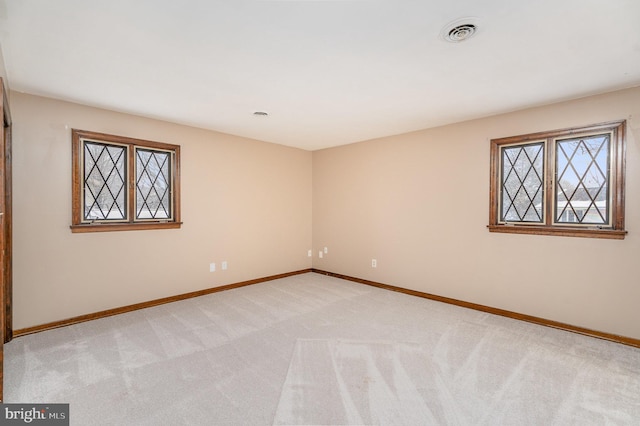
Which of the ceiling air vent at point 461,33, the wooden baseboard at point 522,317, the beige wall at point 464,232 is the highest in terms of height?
the ceiling air vent at point 461,33

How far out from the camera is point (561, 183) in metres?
3.19

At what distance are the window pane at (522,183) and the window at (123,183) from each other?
398 cm

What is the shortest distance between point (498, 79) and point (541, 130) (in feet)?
3.58

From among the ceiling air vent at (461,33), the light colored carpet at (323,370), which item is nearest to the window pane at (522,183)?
the light colored carpet at (323,370)

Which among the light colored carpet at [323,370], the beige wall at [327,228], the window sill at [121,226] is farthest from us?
the window sill at [121,226]

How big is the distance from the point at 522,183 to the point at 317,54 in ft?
8.93

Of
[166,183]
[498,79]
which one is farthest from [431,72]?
[166,183]

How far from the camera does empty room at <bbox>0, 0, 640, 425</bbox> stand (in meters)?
1.88

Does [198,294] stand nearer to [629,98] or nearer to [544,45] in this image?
[544,45]

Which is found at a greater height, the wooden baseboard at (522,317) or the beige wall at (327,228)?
the beige wall at (327,228)

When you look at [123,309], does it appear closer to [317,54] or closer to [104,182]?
[104,182]

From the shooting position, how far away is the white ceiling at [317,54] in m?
1.73

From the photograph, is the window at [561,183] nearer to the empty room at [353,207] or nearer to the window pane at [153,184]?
the empty room at [353,207]

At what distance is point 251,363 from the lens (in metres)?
2.43
